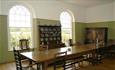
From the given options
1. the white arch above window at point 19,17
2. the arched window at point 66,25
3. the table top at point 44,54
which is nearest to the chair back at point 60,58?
the table top at point 44,54

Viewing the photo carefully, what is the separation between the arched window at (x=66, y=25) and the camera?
26.5ft

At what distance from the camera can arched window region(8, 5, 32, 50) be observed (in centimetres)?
602

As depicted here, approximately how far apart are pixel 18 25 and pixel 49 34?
1.68 m

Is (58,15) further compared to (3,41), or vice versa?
(58,15)

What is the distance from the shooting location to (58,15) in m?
7.54

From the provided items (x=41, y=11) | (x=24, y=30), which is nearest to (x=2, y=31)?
(x=24, y=30)

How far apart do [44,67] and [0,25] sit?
3431 mm

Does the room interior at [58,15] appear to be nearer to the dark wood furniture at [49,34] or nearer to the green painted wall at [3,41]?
the green painted wall at [3,41]

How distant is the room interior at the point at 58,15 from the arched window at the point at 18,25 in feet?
0.68

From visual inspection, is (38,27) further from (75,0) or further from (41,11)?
(75,0)

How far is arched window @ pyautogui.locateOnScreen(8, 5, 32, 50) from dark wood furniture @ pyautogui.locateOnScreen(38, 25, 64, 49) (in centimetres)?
57

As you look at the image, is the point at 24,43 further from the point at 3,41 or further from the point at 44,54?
the point at 44,54

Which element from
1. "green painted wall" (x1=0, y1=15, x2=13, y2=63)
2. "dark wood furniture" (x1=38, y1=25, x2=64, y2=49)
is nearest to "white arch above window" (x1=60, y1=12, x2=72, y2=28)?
"dark wood furniture" (x1=38, y1=25, x2=64, y2=49)

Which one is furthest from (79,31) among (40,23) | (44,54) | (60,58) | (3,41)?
(60,58)
